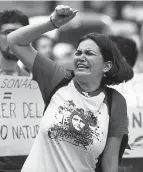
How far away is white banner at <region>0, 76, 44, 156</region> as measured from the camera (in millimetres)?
5641

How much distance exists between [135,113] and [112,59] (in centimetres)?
125

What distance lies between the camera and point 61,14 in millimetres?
4875

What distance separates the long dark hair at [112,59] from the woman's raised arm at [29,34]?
213 mm

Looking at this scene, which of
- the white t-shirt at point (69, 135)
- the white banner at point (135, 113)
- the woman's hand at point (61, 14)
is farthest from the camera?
the white banner at point (135, 113)

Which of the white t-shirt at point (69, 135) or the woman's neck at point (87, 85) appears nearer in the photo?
the white t-shirt at point (69, 135)

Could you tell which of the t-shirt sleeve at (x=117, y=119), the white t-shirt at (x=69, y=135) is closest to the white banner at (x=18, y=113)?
the white t-shirt at (x=69, y=135)

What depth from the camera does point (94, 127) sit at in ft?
15.9

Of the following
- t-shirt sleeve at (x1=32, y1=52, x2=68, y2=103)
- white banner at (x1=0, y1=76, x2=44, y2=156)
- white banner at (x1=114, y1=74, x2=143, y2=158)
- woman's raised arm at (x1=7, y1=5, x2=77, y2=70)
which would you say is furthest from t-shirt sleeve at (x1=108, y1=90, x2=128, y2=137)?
white banner at (x1=114, y1=74, x2=143, y2=158)

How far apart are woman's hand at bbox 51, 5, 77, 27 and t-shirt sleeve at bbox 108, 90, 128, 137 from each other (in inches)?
24.7

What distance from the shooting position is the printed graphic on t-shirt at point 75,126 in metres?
4.75

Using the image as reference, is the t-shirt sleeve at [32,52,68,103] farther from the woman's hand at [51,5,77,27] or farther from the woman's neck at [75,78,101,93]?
the woman's hand at [51,5,77,27]

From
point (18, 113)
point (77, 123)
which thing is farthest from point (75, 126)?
point (18, 113)

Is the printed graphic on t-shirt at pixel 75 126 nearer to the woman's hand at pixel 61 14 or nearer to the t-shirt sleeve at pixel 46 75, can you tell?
the t-shirt sleeve at pixel 46 75

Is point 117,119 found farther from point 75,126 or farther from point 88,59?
point 88,59
